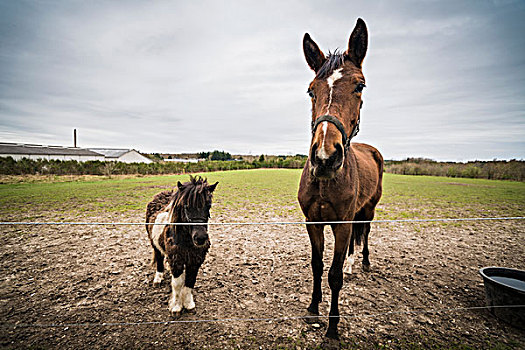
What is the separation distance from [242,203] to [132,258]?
274 inches

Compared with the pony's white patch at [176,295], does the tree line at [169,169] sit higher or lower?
higher

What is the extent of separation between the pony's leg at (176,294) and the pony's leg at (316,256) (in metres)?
1.91

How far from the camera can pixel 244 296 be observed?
3.58m

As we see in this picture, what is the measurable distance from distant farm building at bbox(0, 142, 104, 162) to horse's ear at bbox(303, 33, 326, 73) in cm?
4923

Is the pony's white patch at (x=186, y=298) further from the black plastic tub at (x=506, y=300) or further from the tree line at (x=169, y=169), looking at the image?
the tree line at (x=169, y=169)

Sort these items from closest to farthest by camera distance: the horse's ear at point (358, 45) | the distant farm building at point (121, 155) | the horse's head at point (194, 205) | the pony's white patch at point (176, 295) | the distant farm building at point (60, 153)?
the horse's ear at point (358, 45) < the horse's head at point (194, 205) < the pony's white patch at point (176, 295) < the distant farm building at point (60, 153) < the distant farm building at point (121, 155)

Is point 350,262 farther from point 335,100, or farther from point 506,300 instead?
point 335,100

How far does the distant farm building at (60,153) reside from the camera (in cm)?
3722

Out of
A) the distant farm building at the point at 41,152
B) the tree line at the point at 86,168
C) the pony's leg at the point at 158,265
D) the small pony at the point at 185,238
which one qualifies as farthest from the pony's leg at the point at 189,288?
the distant farm building at the point at 41,152

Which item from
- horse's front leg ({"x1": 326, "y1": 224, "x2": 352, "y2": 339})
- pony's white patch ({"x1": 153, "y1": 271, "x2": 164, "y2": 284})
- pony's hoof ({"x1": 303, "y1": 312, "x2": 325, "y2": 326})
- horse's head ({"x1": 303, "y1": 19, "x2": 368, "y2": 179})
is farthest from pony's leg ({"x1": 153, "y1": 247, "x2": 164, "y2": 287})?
horse's head ({"x1": 303, "y1": 19, "x2": 368, "y2": 179})

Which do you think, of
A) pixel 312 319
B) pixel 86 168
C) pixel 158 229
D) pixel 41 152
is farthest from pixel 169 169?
pixel 312 319

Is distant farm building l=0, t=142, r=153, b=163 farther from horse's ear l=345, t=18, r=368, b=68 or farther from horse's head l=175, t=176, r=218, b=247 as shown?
horse's ear l=345, t=18, r=368, b=68

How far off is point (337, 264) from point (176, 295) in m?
2.34

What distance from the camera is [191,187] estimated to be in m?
3.04
